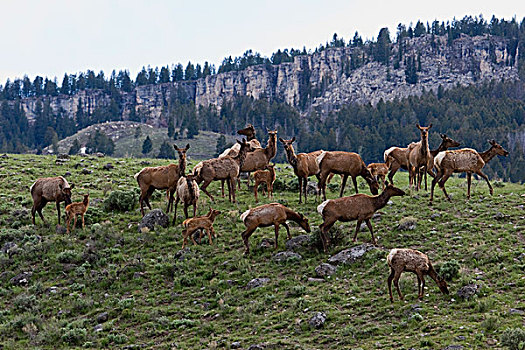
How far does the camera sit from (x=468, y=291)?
11.6m

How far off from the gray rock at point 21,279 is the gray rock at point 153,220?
435 cm

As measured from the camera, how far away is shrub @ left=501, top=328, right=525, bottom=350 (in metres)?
9.04

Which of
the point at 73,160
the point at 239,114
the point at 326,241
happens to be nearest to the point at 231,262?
the point at 326,241

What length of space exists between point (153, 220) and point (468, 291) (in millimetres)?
12184

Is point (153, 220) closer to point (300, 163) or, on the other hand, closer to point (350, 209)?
point (300, 163)

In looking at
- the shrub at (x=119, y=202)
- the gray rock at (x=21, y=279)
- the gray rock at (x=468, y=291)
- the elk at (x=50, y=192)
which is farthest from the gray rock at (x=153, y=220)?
the gray rock at (x=468, y=291)

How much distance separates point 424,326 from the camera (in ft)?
34.3

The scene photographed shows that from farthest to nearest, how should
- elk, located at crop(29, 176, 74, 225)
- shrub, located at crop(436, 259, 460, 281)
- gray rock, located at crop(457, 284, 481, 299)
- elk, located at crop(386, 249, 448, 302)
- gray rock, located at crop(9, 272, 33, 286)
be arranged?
1. elk, located at crop(29, 176, 74, 225)
2. gray rock, located at crop(9, 272, 33, 286)
3. shrub, located at crop(436, 259, 460, 281)
4. elk, located at crop(386, 249, 448, 302)
5. gray rock, located at crop(457, 284, 481, 299)

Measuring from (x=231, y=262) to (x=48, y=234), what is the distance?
853cm

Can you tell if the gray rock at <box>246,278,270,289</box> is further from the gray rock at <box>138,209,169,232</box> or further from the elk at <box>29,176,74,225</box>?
the elk at <box>29,176,74,225</box>

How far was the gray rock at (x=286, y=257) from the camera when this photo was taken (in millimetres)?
15102

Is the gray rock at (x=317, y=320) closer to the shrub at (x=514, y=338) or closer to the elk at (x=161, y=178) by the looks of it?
the shrub at (x=514, y=338)

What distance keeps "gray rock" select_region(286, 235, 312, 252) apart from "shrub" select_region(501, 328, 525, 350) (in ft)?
23.7

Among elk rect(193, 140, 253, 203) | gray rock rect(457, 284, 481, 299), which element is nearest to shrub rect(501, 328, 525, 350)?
gray rock rect(457, 284, 481, 299)
